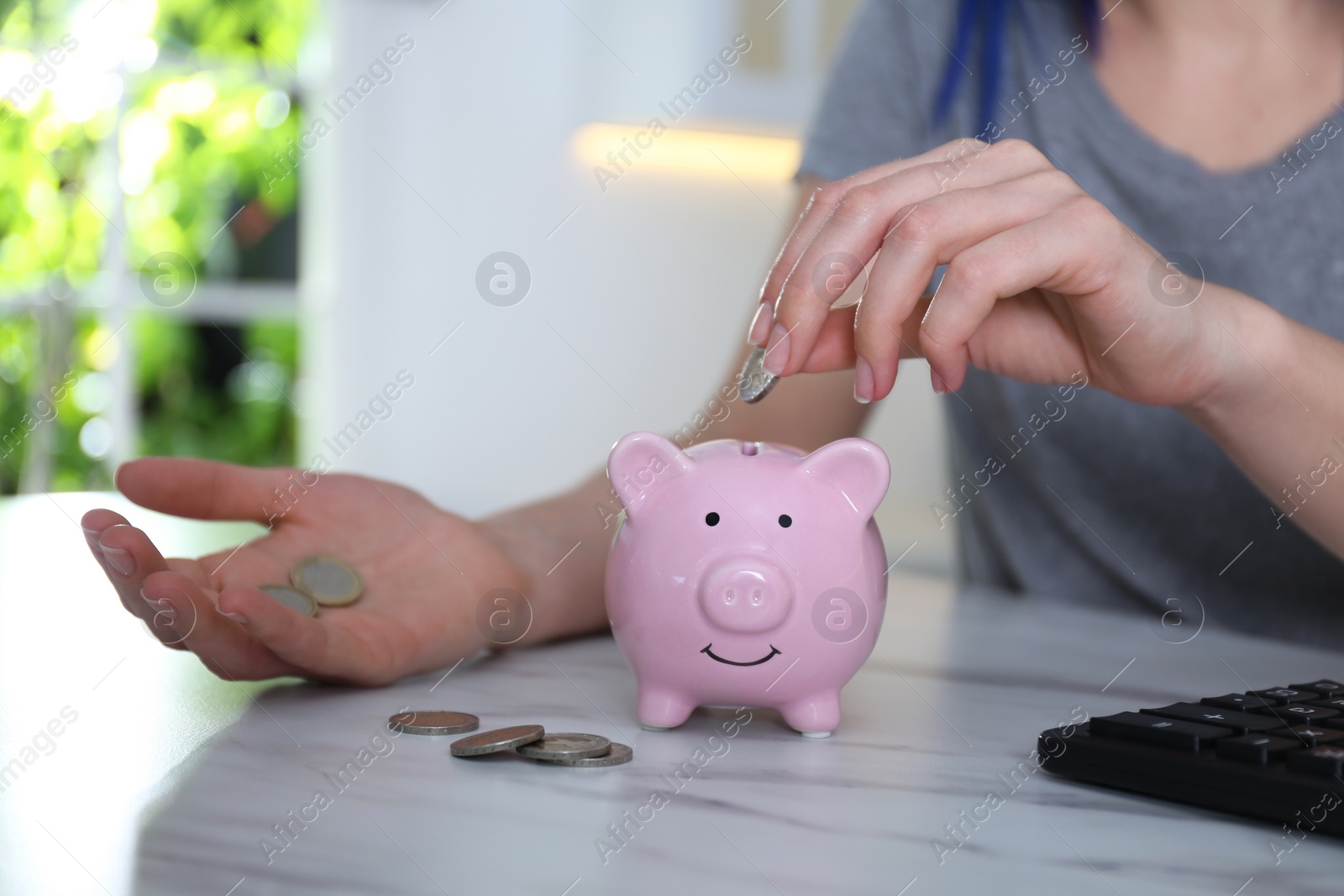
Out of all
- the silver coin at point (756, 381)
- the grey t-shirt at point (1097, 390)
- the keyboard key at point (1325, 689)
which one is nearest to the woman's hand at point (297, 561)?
the silver coin at point (756, 381)

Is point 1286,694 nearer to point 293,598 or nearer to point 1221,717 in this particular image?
point 1221,717

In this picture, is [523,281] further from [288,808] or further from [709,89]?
[288,808]

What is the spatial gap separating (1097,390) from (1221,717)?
1.90ft

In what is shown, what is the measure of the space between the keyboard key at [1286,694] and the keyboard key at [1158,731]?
0.08 meters

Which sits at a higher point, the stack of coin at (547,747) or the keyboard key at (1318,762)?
the stack of coin at (547,747)

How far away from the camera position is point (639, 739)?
575mm

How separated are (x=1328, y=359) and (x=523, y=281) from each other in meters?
2.28

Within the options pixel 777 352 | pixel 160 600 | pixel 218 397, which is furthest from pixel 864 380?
pixel 218 397

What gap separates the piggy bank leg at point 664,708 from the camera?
23.2 inches

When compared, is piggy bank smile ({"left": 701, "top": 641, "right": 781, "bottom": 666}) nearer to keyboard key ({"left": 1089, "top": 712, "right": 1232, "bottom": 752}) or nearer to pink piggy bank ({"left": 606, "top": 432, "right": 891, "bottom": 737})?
pink piggy bank ({"left": 606, "top": 432, "right": 891, "bottom": 737})

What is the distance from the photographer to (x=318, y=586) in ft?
2.31

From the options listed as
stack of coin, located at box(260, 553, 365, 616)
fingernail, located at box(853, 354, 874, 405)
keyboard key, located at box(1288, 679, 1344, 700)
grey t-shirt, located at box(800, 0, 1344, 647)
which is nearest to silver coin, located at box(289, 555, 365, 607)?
stack of coin, located at box(260, 553, 365, 616)

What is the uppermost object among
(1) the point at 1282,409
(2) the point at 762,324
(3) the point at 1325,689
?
(2) the point at 762,324

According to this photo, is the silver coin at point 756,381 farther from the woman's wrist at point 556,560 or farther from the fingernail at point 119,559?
the fingernail at point 119,559
